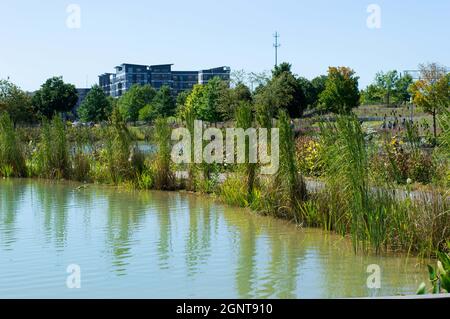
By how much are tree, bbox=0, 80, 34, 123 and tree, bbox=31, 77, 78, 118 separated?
27.5ft

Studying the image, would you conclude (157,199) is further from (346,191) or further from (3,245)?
(346,191)

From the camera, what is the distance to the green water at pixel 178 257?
5.40 metres

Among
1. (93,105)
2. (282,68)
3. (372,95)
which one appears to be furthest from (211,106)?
(372,95)

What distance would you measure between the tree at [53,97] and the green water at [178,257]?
1634 inches

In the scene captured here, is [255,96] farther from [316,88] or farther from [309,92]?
[316,88]

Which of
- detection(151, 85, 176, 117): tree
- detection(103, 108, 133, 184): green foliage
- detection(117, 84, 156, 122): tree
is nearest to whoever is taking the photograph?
detection(103, 108, 133, 184): green foliage

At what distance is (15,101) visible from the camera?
39.4 m

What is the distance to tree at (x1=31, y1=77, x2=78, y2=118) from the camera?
50.0 metres

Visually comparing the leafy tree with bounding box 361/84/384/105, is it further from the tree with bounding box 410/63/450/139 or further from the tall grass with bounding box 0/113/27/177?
the tall grass with bounding box 0/113/27/177

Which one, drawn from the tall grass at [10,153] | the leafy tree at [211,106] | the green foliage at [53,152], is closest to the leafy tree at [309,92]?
the leafy tree at [211,106]

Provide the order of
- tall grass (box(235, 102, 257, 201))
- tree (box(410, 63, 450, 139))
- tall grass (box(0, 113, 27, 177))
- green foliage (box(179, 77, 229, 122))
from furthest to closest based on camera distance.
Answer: green foliage (box(179, 77, 229, 122)), tree (box(410, 63, 450, 139)), tall grass (box(0, 113, 27, 177)), tall grass (box(235, 102, 257, 201))

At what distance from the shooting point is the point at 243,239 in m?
7.63

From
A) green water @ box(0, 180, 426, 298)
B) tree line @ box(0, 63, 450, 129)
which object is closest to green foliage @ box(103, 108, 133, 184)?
green water @ box(0, 180, 426, 298)

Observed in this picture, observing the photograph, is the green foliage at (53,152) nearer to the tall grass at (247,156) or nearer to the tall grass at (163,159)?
the tall grass at (163,159)
